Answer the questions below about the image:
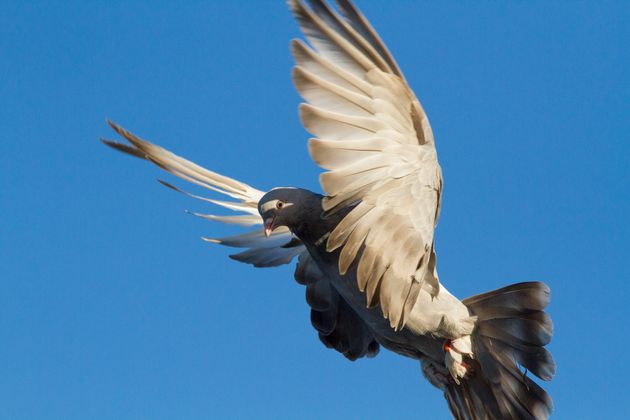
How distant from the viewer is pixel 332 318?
8172 millimetres

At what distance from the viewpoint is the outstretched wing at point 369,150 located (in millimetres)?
5840

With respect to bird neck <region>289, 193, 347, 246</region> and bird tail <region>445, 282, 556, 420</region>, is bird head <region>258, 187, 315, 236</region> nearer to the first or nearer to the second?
bird neck <region>289, 193, 347, 246</region>

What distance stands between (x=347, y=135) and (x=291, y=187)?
1267mm

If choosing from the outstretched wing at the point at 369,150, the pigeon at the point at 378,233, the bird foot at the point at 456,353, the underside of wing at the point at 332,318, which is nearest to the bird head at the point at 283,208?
the pigeon at the point at 378,233

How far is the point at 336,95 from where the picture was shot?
5.91 meters

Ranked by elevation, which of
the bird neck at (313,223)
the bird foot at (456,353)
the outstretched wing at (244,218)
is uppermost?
the outstretched wing at (244,218)

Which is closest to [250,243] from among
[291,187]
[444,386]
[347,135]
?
[291,187]

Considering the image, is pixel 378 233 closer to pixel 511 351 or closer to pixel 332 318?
pixel 511 351

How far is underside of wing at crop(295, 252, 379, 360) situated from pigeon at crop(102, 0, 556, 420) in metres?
0.01

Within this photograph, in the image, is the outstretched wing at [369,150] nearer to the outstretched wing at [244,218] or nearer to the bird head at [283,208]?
the bird head at [283,208]

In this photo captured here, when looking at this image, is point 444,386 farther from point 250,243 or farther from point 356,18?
point 356,18

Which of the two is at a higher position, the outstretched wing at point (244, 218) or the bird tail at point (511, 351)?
the outstretched wing at point (244, 218)

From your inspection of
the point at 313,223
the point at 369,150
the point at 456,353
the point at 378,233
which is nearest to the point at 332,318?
the point at 456,353

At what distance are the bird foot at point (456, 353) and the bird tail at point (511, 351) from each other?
0.08m
